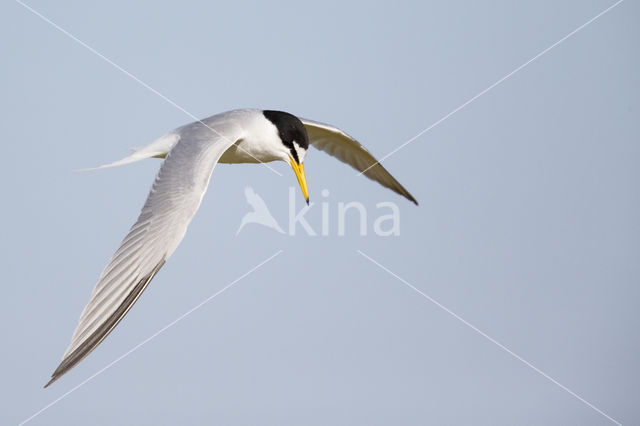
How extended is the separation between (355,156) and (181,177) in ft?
8.97

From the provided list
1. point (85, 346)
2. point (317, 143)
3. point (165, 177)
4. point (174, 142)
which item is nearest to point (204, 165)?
point (165, 177)

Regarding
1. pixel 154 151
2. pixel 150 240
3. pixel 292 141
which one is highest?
pixel 154 151

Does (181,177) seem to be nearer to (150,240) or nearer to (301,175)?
(150,240)

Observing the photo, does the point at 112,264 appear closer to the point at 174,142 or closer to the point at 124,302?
the point at 124,302

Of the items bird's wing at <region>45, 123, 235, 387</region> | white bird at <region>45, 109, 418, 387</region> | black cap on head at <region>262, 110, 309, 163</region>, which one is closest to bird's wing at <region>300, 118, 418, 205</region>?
white bird at <region>45, 109, 418, 387</region>

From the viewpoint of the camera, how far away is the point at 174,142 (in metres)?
5.60

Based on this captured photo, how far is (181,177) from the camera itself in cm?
477

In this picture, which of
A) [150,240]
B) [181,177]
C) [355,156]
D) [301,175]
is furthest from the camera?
[355,156]

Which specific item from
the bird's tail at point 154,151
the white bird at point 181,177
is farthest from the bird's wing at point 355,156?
the bird's tail at point 154,151

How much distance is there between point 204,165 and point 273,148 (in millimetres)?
1016

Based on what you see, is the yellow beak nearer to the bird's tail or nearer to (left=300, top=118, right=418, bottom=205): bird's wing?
the bird's tail

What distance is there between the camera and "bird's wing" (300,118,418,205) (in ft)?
23.3

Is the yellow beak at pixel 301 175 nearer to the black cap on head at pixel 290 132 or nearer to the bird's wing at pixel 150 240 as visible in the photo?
the black cap on head at pixel 290 132

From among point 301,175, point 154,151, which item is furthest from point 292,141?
point 154,151
